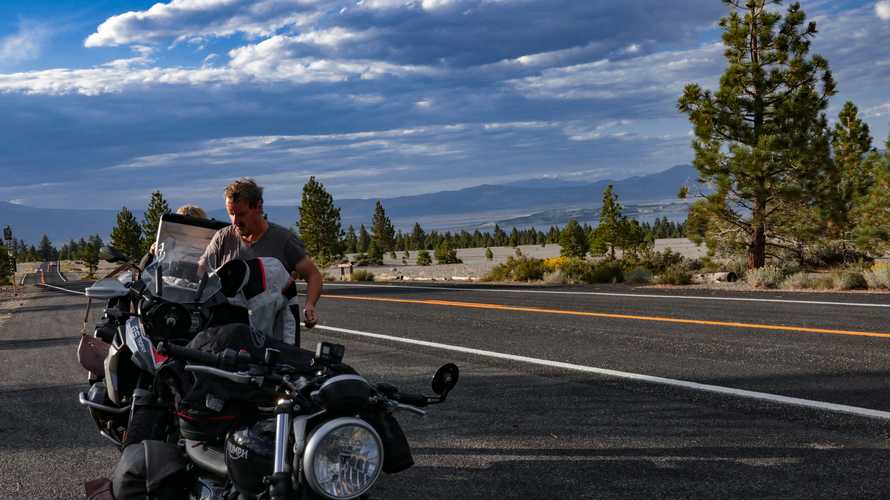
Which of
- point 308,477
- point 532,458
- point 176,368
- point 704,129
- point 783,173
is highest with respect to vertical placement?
point 704,129

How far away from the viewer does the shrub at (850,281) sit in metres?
15.6

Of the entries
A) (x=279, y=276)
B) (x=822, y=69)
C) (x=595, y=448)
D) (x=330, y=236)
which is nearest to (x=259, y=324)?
(x=279, y=276)

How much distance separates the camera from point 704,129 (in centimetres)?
2066

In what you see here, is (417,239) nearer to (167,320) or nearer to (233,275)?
(167,320)

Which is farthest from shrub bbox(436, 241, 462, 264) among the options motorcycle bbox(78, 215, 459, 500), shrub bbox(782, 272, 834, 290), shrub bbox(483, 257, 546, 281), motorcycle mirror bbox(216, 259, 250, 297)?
motorcycle mirror bbox(216, 259, 250, 297)

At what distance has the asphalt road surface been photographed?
453cm

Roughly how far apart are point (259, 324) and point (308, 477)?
1.96 m

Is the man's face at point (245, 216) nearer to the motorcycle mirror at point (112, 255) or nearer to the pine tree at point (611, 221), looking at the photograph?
the motorcycle mirror at point (112, 255)

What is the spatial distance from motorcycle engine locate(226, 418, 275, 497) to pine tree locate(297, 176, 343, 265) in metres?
68.3

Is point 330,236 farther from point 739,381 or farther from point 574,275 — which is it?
point 739,381

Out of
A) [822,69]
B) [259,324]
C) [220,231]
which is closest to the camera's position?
[259,324]

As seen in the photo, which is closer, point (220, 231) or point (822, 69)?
point (220, 231)

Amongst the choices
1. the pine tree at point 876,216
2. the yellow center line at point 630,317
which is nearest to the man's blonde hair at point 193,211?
the yellow center line at point 630,317

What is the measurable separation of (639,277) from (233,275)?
18.4 m
